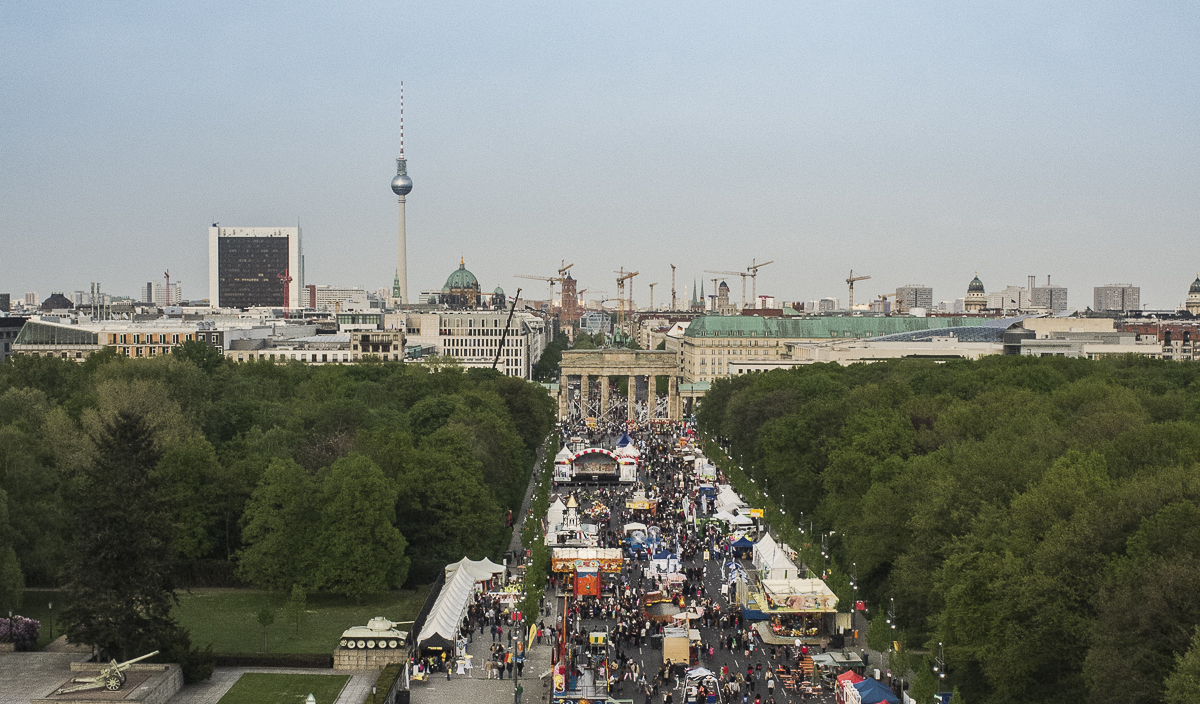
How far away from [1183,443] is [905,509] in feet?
35.4

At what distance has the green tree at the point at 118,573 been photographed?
41.9m

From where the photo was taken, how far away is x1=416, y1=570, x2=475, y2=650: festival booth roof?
45.5 meters

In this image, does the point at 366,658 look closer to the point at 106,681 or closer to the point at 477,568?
the point at 106,681

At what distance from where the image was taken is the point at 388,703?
39.4 meters

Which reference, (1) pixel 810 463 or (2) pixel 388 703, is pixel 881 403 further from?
(2) pixel 388 703

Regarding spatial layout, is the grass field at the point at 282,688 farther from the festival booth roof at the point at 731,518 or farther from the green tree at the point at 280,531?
the festival booth roof at the point at 731,518

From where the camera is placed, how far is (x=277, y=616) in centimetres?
5159

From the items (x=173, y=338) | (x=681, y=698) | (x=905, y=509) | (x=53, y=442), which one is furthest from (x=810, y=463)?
(x=173, y=338)

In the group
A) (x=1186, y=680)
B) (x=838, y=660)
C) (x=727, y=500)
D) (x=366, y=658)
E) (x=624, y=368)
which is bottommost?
(x=838, y=660)

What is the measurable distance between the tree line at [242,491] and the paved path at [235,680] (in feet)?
13.3

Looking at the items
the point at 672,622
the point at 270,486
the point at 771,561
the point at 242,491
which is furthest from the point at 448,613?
the point at 242,491

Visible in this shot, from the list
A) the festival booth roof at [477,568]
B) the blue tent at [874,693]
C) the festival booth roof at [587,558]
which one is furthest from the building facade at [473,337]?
the blue tent at [874,693]

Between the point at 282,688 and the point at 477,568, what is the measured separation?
1577 centimetres

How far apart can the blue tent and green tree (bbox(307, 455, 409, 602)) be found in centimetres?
2234
